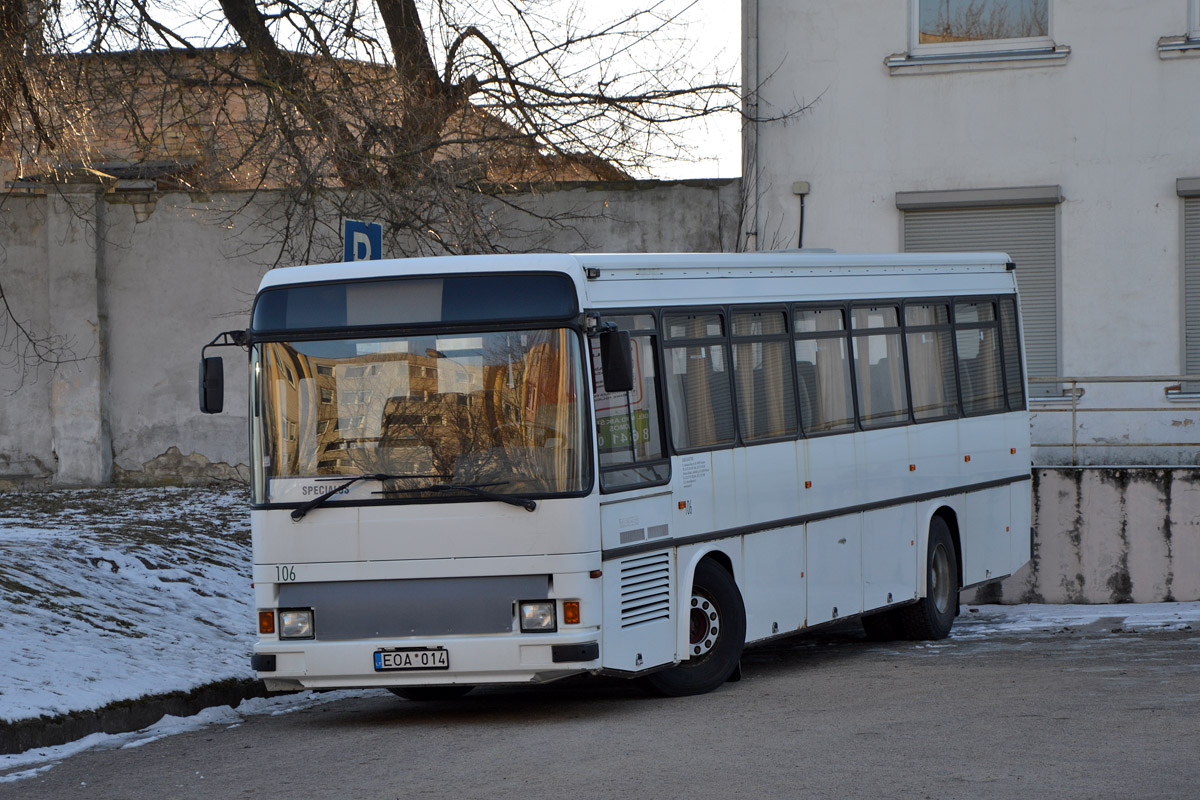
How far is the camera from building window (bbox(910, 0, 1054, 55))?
19.4m

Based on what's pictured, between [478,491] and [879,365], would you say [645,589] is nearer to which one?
[478,491]

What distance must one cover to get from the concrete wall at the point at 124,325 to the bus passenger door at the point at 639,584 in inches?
466

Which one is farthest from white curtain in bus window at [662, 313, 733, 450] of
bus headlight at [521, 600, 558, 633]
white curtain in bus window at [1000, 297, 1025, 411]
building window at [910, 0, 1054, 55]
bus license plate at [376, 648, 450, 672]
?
building window at [910, 0, 1054, 55]

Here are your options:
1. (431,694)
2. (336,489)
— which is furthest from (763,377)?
(336,489)

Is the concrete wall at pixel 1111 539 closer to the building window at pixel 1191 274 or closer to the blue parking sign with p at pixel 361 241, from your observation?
the building window at pixel 1191 274

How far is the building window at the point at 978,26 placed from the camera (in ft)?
63.5

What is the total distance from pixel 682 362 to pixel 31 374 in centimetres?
1280

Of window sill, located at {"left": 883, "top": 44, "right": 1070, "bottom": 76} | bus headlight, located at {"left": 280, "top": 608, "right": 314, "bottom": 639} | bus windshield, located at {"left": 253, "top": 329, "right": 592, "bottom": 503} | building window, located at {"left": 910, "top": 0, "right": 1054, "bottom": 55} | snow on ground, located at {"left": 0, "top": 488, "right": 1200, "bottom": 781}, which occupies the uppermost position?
building window, located at {"left": 910, "top": 0, "right": 1054, "bottom": 55}

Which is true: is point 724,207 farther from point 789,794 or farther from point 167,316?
point 789,794

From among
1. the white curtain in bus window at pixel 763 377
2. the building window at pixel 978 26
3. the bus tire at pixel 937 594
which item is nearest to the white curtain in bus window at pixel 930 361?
the bus tire at pixel 937 594

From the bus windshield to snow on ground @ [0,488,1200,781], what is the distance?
185 centimetres

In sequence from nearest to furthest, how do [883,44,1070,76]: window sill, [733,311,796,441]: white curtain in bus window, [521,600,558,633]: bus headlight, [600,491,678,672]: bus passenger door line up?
[521,600,558,633]: bus headlight < [600,491,678,672]: bus passenger door < [733,311,796,441]: white curtain in bus window < [883,44,1070,76]: window sill

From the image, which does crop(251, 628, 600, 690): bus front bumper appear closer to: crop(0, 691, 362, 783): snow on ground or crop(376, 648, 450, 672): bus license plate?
crop(376, 648, 450, 672): bus license plate

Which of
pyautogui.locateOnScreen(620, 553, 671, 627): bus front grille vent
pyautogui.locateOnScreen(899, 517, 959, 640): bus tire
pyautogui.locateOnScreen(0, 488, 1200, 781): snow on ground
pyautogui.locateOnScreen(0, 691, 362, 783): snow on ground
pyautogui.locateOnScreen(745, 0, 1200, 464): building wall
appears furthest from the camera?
pyautogui.locateOnScreen(745, 0, 1200, 464): building wall
